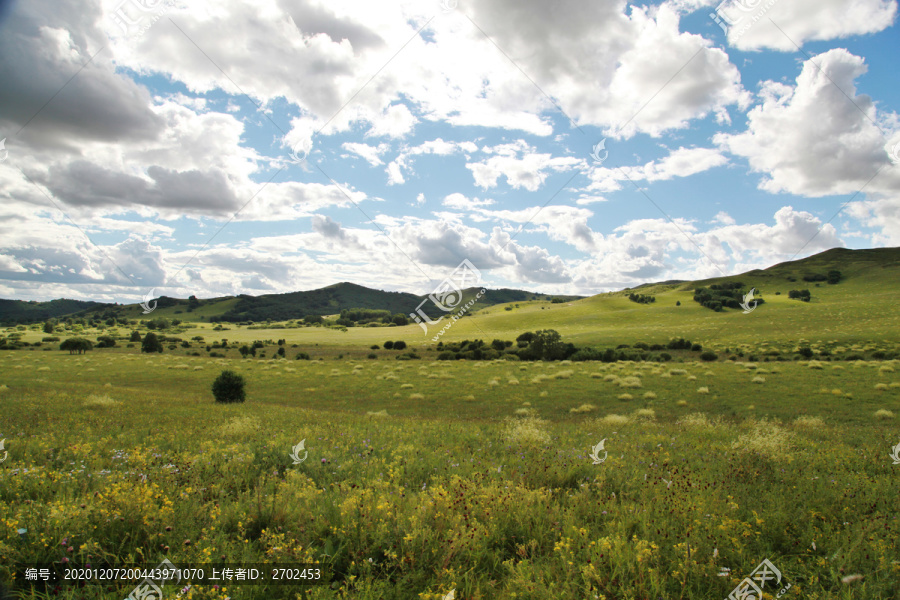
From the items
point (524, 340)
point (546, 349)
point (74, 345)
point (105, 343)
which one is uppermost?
point (74, 345)

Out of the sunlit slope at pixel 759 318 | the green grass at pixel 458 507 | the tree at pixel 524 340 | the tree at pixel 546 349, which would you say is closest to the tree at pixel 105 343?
the sunlit slope at pixel 759 318

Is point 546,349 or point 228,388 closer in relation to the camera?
point 228,388

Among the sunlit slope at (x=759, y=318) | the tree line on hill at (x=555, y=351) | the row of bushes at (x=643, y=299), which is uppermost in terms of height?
the row of bushes at (x=643, y=299)

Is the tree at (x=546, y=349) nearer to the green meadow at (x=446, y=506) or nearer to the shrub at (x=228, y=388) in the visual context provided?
the shrub at (x=228, y=388)

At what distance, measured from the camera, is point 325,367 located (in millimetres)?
55594

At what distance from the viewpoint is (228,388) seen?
87.7 ft

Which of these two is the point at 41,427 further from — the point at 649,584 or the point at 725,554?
the point at 725,554

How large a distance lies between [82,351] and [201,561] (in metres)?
100

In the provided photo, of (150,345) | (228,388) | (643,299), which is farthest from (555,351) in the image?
(643,299)

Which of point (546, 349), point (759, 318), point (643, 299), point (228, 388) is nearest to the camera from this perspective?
point (228, 388)

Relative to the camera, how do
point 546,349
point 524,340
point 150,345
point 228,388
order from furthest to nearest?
1. point 524,340
2. point 150,345
3. point 546,349
4. point 228,388

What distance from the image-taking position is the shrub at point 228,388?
26406 millimetres
